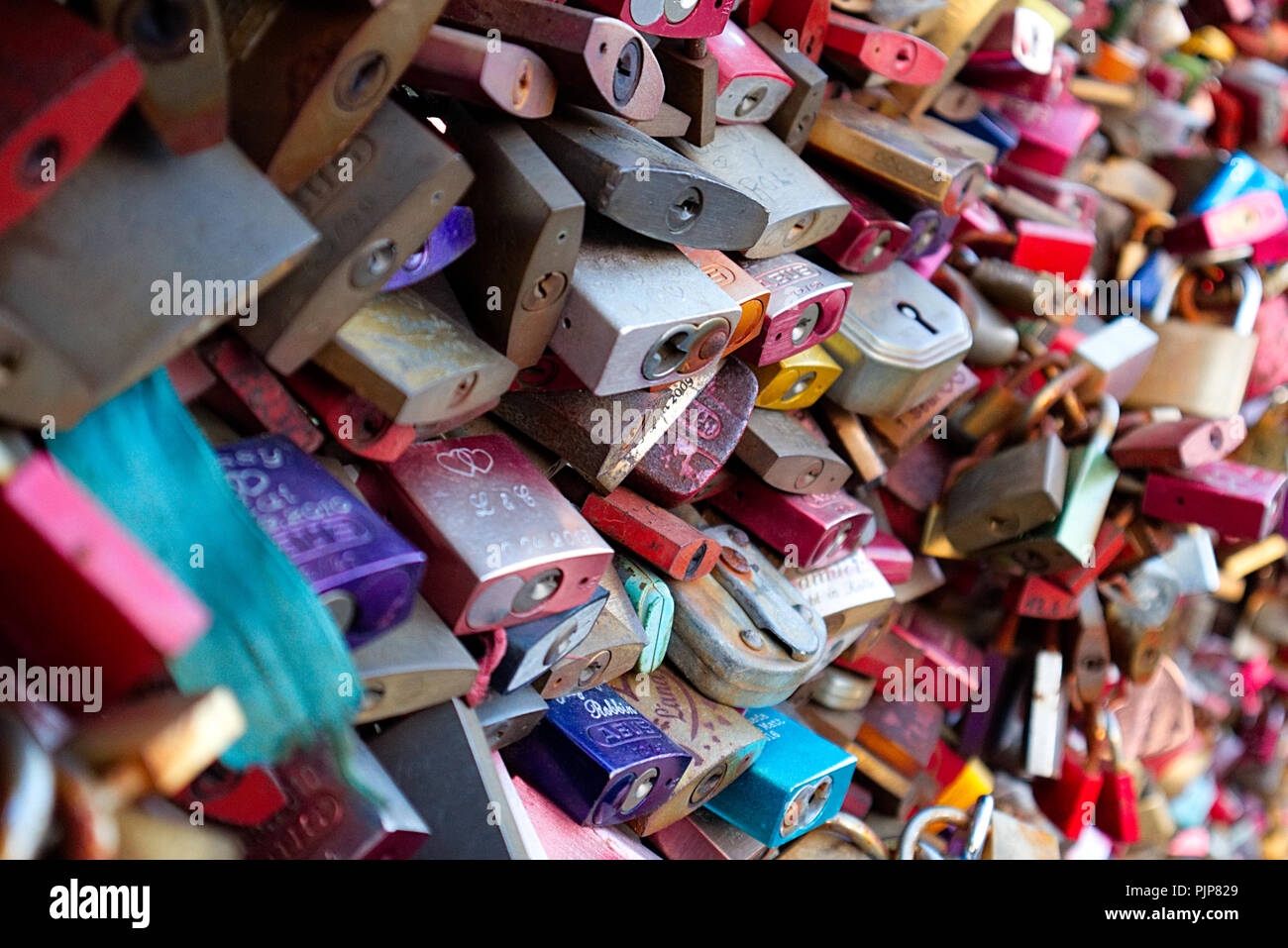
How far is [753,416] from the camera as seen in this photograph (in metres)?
1.40

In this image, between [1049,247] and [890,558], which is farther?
[1049,247]

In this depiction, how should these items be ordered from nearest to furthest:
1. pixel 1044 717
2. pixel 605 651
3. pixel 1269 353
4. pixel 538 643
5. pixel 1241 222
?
1. pixel 538 643
2. pixel 605 651
3. pixel 1044 717
4. pixel 1241 222
5. pixel 1269 353

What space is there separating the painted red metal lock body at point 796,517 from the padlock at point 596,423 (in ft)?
0.96

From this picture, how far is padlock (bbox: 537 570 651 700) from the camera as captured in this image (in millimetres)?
1123

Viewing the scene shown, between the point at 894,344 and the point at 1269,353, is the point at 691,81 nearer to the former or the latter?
the point at 894,344

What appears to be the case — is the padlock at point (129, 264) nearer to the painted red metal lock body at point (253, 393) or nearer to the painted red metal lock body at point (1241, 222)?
the painted red metal lock body at point (253, 393)

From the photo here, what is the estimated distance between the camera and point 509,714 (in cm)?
105

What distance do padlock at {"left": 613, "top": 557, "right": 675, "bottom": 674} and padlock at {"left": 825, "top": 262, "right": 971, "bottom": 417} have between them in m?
0.40

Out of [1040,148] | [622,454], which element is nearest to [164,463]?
[622,454]

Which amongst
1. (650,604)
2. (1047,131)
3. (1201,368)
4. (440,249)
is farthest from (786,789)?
(1047,131)

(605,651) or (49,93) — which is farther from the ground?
(49,93)

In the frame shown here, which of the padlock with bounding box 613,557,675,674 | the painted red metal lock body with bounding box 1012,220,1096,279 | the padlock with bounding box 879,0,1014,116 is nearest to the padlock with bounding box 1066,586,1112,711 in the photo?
the painted red metal lock body with bounding box 1012,220,1096,279

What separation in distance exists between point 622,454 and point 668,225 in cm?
23

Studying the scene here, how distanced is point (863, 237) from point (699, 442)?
38 cm
